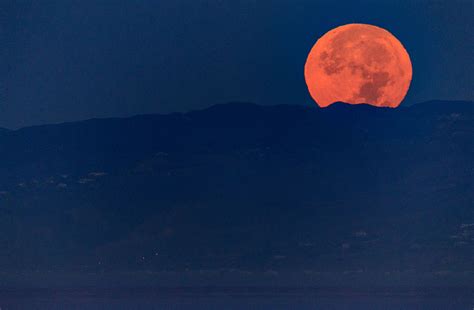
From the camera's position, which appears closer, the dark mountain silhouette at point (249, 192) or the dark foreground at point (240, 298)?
the dark foreground at point (240, 298)

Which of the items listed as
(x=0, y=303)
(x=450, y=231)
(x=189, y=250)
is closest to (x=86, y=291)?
(x=0, y=303)

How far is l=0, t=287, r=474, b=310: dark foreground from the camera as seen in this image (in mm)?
44656

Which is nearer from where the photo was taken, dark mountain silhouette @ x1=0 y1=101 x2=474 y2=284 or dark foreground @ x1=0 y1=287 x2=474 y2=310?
dark foreground @ x1=0 y1=287 x2=474 y2=310

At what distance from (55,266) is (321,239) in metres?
20.9

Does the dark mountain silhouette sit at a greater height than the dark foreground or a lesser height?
greater

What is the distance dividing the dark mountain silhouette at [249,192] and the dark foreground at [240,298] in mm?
13467

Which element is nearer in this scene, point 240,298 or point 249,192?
point 240,298

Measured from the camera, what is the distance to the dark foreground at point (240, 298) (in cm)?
4466

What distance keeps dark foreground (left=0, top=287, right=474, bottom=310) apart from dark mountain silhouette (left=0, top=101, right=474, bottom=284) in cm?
1347

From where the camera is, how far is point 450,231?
88250 millimetres

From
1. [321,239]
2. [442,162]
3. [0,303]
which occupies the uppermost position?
[442,162]

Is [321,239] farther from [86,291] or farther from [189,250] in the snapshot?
[86,291]

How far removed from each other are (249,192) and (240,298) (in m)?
54.4

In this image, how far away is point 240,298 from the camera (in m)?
49.5
